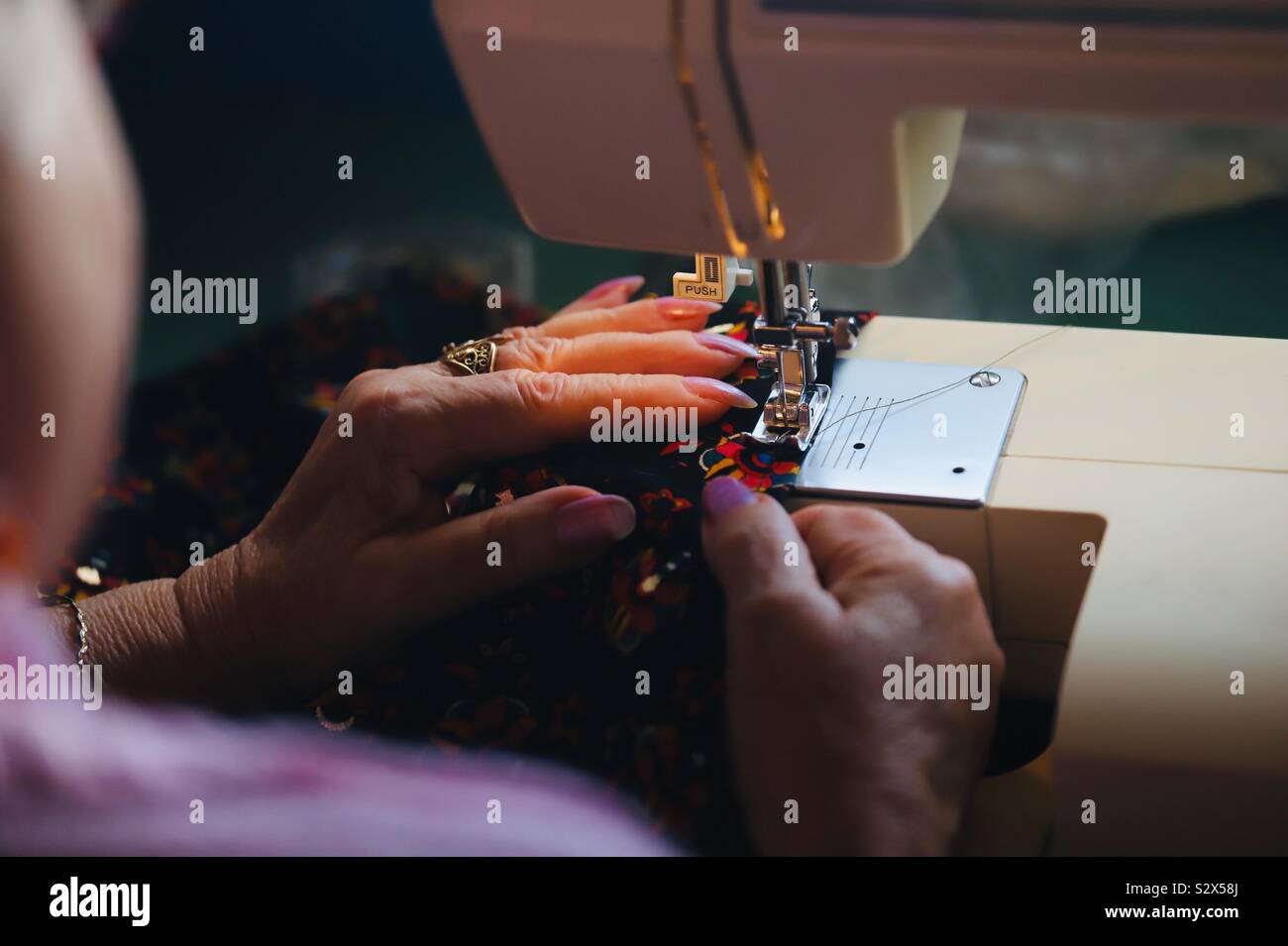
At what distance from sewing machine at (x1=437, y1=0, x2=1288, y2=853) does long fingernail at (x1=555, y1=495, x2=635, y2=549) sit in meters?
0.14

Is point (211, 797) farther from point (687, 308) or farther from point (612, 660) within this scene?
point (687, 308)

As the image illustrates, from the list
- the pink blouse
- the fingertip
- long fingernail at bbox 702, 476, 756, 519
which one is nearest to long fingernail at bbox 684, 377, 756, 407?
long fingernail at bbox 702, 476, 756, 519

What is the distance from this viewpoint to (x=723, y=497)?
3.34 feet

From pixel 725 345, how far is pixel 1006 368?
24 centimetres

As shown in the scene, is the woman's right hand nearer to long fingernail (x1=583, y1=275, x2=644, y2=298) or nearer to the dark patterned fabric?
the dark patterned fabric

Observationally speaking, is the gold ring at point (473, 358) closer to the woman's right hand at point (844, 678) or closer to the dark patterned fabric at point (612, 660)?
the dark patterned fabric at point (612, 660)

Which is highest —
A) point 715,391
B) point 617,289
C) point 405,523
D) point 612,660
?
point 617,289

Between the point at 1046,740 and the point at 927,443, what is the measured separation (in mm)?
251

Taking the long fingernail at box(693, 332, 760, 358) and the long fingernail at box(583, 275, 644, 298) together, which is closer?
the long fingernail at box(693, 332, 760, 358)

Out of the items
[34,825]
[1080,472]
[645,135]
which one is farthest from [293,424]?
[34,825]

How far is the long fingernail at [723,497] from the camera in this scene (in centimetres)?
101

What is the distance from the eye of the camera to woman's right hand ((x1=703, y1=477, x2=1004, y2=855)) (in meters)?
0.88

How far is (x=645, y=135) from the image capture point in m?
0.90

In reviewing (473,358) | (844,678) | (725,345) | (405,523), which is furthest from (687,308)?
(844,678)
